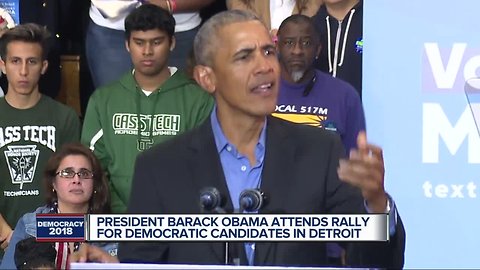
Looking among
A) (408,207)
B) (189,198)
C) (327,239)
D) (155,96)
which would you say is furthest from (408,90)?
(327,239)

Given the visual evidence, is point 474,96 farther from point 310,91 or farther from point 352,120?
point 310,91

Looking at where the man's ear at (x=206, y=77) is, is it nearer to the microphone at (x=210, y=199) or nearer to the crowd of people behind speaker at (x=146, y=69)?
the microphone at (x=210, y=199)

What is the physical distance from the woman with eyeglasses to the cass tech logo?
0.47m

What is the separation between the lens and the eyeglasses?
4.55m

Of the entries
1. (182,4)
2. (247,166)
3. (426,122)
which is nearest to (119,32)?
(182,4)

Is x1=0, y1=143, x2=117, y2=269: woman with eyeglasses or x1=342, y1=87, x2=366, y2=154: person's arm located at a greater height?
x1=342, y1=87, x2=366, y2=154: person's arm

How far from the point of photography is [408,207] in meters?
4.25

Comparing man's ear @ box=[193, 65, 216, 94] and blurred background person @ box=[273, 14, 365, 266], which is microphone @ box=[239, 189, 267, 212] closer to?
man's ear @ box=[193, 65, 216, 94]

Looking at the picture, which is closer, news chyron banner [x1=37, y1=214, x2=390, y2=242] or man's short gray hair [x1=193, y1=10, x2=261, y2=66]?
news chyron banner [x1=37, y1=214, x2=390, y2=242]

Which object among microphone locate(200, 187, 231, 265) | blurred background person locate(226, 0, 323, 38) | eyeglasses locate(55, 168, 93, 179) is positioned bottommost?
microphone locate(200, 187, 231, 265)

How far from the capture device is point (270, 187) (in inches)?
116

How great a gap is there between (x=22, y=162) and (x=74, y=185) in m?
0.66

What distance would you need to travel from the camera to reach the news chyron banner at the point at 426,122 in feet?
13.9

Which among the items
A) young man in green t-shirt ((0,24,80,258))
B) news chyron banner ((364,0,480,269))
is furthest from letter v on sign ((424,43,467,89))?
young man in green t-shirt ((0,24,80,258))
